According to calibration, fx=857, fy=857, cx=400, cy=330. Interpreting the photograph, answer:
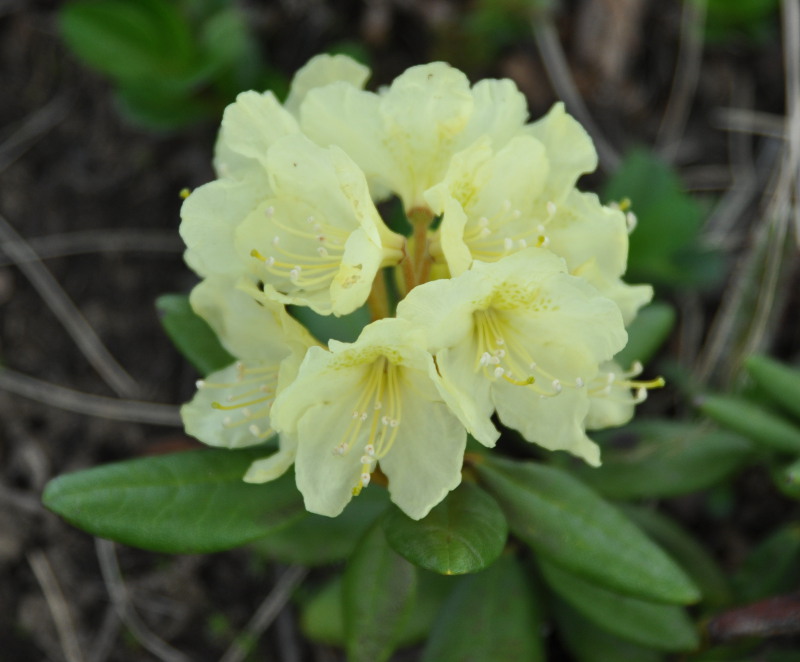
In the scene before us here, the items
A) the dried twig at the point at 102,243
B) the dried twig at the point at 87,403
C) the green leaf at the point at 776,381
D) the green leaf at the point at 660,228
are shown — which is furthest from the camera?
the dried twig at the point at 102,243

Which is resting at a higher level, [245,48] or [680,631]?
[245,48]

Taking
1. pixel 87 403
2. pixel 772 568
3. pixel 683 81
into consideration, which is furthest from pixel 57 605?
pixel 683 81

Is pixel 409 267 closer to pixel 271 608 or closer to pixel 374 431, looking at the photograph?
pixel 374 431

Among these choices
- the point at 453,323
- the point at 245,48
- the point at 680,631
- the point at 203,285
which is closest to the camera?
the point at 453,323

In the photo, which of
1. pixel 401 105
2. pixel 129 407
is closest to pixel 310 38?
pixel 129 407

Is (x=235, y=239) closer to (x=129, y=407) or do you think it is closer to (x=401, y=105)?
(x=401, y=105)

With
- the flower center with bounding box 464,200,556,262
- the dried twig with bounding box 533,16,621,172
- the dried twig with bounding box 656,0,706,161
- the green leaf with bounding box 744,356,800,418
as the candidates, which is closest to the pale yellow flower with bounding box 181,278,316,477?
the flower center with bounding box 464,200,556,262

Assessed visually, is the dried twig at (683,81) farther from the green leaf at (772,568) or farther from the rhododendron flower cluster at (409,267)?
the rhododendron flower cluster at (409,267)

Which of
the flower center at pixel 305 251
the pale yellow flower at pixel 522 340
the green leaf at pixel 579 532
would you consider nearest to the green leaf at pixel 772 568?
the green leaf at pixel 579 532
